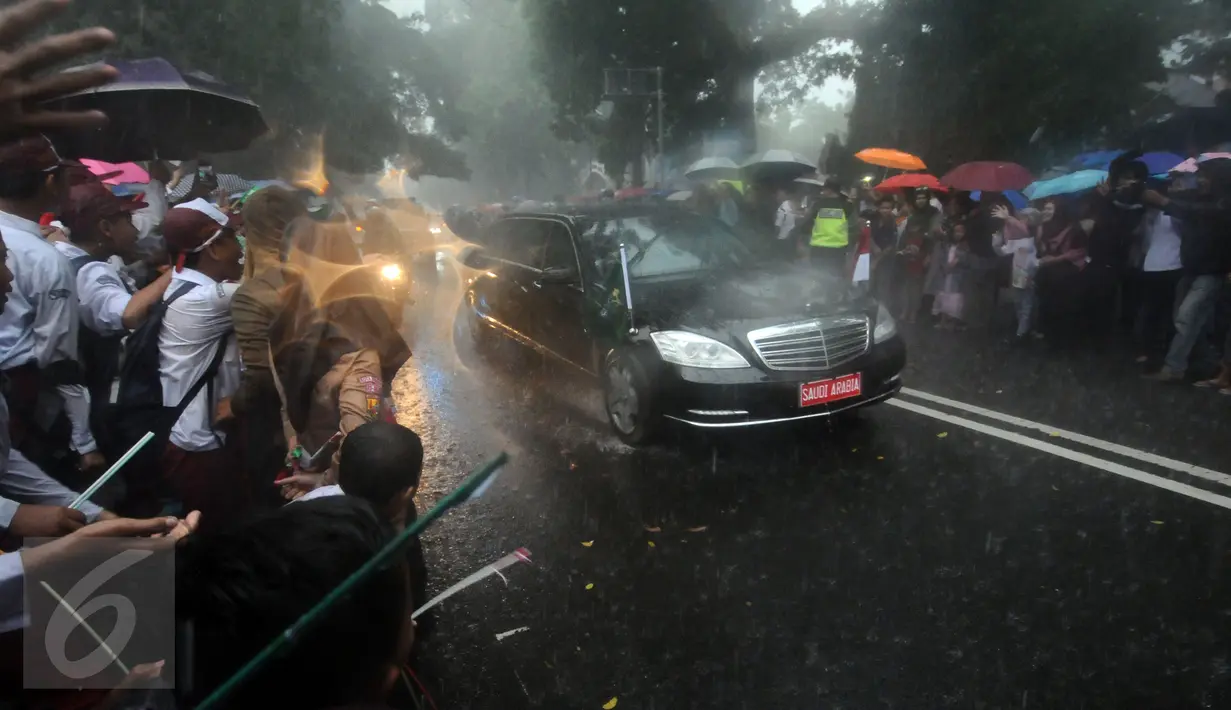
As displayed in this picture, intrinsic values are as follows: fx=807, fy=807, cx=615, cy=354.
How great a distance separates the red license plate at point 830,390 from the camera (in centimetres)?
565

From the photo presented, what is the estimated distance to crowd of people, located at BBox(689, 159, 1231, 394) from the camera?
24.6 ft

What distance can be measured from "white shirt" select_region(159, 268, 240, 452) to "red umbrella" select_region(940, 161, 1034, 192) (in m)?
11.5

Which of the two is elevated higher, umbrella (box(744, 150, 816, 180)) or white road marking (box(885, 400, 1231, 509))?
umbrella (box(744, 150, 816, 180))

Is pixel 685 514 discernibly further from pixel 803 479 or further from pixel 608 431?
pixel 608 431

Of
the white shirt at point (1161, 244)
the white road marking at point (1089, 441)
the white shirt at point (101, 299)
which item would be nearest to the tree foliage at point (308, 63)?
the white shirt at point (101, 299)

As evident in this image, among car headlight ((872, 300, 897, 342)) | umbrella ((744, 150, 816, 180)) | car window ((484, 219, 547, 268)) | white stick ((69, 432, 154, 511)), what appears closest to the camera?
white stick ((69, 432, 154, 511))

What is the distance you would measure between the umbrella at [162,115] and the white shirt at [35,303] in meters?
2.29

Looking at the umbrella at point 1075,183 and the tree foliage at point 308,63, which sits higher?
the tree foliage at point 308,63

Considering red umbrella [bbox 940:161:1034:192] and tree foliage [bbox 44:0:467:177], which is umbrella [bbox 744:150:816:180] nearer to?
red umbrella [bbox 940:161:1034:192]

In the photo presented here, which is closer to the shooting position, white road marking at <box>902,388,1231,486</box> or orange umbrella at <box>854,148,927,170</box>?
white road marking at <box>902,388,1231,486</box>

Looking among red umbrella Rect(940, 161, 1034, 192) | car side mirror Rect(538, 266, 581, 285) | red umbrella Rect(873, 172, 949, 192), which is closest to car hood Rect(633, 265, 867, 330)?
car side mirror Rect(538, 266, 581, 285)

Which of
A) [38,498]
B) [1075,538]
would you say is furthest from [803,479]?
[38,498]

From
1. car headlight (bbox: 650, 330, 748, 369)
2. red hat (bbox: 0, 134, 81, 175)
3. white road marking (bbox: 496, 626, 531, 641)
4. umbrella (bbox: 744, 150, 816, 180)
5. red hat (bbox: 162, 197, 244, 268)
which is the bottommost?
white road marking (bbox: 496, 626, 531, 641)

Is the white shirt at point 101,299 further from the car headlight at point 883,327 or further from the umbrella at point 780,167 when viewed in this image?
the umbrella at point 780,167
